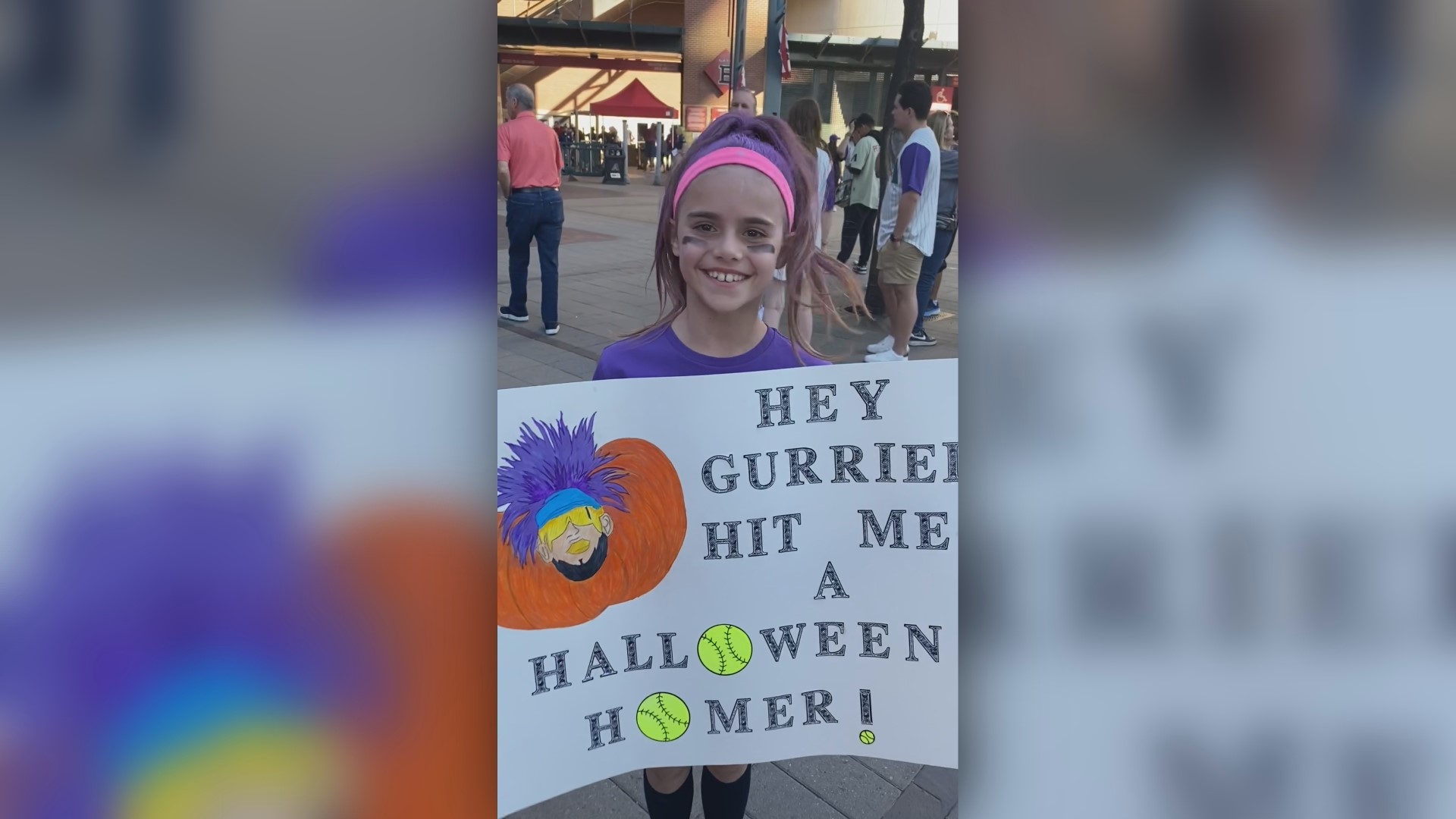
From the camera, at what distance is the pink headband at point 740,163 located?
4.39 feet

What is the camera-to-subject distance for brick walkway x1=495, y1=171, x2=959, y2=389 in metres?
5.14

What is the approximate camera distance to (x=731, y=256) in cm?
135

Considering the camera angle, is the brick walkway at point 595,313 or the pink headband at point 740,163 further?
the brick walkway at point 595,313

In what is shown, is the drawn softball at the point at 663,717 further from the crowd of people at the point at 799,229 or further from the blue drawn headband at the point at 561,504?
the crowd of people at the point at 799,229

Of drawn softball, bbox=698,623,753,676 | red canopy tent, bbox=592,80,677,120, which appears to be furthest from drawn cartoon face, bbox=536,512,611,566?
red canopy tent, bbox=592,80,677,120

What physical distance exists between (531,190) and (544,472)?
5.09 meters

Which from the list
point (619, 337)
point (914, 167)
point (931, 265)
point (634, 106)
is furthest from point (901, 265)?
point (634, 106)

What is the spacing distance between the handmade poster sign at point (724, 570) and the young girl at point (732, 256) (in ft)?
0.83

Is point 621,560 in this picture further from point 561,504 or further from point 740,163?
point 740,163
